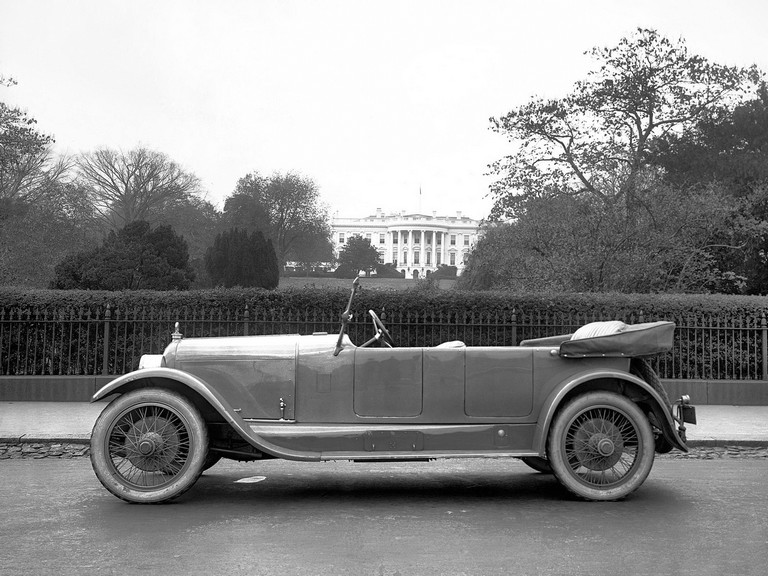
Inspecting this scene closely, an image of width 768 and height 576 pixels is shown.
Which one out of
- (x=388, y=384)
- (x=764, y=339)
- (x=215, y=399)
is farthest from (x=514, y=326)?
(x=215, y=399)

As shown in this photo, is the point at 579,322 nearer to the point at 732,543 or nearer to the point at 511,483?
the point at 511,483

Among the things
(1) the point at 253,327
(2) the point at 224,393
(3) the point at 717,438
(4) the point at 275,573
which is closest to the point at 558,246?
(1) the point at 253,327

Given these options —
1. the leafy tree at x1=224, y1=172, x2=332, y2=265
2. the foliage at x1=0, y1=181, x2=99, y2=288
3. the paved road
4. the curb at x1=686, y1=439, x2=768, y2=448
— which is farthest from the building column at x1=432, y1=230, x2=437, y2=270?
the paved road

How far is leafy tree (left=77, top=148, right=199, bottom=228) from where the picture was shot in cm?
6047

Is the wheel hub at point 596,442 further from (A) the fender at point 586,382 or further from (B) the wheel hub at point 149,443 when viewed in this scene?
(B) the wheel hub at point 149,443

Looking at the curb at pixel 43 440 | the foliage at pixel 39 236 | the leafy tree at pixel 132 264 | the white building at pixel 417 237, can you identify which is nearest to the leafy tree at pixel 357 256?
the white building at pixel 417 237

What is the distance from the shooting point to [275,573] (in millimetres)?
4105

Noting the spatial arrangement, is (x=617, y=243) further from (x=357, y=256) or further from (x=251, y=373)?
(x=357, y=256)

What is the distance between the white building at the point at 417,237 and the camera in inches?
5586

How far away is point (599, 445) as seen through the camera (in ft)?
19.0

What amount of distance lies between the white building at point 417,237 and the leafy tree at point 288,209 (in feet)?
210

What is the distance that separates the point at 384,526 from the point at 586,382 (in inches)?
71.6

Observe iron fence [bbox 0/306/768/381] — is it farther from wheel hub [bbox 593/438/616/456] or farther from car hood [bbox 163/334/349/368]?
wheel hub [bbox 593/438/616/456]

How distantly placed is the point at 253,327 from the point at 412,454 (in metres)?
7.41
